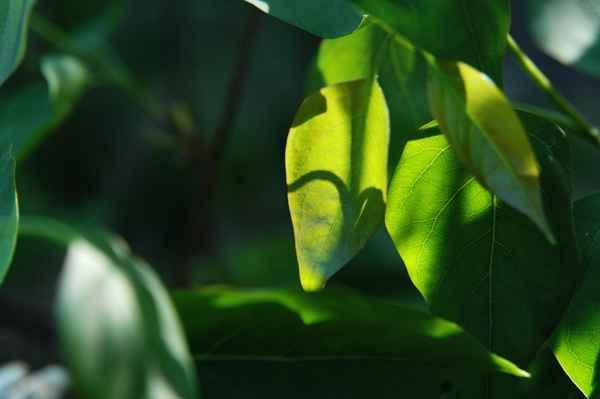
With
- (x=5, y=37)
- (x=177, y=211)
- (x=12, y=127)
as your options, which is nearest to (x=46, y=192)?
(x=177, y=211)

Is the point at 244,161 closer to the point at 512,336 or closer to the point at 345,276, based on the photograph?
the point at 345,276

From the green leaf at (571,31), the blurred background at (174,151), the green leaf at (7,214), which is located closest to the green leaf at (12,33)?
the green leaf at (7,214)

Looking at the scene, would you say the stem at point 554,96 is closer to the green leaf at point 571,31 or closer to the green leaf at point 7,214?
the green leaf at point 571,31

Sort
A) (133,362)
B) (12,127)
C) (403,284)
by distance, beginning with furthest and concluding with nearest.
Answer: (403,284) → (12,127) → (133,362)

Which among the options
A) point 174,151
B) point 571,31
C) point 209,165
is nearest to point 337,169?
point 571,31

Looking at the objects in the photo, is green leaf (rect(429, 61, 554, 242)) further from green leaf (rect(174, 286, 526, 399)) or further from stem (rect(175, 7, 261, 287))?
stem (rect(175, 7, 261, 287))

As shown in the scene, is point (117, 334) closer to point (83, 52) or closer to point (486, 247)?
point (486, 247)
